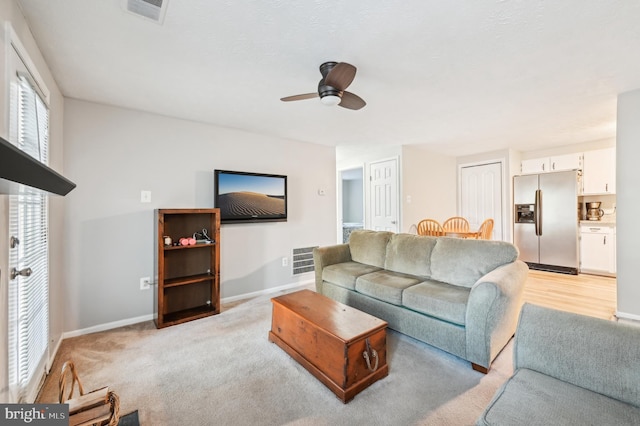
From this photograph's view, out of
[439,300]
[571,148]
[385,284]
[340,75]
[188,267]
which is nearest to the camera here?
[340,75]

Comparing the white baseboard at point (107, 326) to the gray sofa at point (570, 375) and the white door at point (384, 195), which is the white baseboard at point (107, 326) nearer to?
the gray sofa at point (570, 375)

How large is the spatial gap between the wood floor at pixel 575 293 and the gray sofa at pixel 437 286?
1259mm

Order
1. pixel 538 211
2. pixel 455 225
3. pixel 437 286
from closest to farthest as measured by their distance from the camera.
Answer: pixel 437 286 → pixel 538 211 → pixel 455 225

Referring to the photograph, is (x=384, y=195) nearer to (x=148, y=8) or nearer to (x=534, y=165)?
(x=534, y=165)

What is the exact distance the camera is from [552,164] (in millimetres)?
4930

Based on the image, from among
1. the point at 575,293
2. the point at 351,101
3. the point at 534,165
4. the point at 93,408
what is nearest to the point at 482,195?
the point at 534,165

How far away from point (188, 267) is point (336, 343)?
6.92 ft

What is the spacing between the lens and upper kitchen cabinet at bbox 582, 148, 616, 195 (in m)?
4.35

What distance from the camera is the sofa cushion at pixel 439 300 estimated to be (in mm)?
2053

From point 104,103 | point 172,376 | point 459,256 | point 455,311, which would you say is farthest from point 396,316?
point 104,103

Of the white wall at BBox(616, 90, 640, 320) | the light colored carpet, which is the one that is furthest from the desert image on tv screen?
the white wall at BBox(616, 90, 640, 320)

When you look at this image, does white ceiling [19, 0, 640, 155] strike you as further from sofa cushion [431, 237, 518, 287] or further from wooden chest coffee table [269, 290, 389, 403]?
wooden chest coffee table [269, 290, 389, 403]

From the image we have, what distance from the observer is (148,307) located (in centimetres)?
294

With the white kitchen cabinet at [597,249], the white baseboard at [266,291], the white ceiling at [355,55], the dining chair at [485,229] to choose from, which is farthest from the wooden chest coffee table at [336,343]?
the white kitchen cabinet at [597,249]
